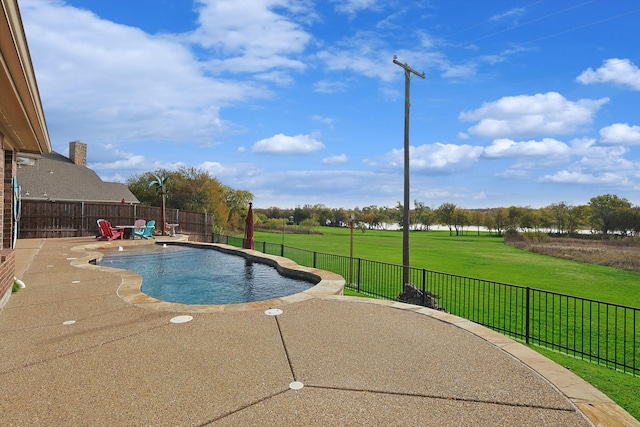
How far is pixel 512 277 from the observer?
18.1 m

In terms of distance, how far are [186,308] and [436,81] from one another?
34.5 feet

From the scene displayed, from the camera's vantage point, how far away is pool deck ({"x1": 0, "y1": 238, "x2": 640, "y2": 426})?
2588 mm

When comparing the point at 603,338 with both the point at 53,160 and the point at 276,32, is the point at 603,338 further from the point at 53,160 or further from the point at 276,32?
the point at 53,160

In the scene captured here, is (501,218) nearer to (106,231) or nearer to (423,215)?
(423,215)

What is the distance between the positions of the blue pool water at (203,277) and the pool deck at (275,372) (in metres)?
2.26

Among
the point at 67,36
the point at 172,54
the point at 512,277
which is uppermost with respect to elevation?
the point at 172,54

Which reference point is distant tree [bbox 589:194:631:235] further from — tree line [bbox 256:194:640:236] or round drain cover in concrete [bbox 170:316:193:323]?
round drain cover in concrete [bbox 170:316:193:323]

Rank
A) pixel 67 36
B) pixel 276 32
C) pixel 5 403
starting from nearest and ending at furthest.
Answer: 1. pixel 5 403
2. pixel 67 36
3. pixel 276 32

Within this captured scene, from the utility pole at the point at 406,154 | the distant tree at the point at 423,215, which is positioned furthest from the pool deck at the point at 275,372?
the distant tree at the point at 423,215

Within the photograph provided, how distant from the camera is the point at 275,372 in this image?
324 cm

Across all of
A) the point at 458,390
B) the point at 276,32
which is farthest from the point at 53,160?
the point at 458,390

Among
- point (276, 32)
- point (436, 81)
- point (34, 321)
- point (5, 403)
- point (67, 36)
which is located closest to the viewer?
point (5, 403)

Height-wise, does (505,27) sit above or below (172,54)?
above

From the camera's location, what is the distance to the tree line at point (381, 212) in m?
38.6
